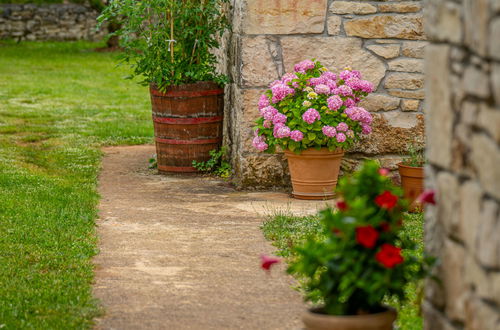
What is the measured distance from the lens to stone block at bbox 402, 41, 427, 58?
25.4ft

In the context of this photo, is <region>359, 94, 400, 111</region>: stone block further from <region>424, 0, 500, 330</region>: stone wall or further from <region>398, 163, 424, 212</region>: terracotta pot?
<region>424, 0, 500, 330</region>: stone wall

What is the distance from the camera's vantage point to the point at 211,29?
27.4 ft

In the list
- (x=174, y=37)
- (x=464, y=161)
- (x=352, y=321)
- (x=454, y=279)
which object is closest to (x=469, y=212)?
(x=464, y=161)

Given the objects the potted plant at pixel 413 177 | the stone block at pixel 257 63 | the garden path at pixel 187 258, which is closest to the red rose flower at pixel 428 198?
the garden path at pixel 187 258

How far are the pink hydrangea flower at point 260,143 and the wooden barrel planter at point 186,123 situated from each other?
1114 mm

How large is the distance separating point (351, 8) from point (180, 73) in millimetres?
1785

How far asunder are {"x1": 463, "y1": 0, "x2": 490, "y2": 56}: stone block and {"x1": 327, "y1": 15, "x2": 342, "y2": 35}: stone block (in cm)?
484

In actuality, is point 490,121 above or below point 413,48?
above

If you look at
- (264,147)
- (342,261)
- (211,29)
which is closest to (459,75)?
(342,261)

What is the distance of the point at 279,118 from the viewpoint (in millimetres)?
7188

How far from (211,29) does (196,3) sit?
34 cm

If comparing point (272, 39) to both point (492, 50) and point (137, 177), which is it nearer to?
point (137, 177)

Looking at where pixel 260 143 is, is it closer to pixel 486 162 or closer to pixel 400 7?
pixel 400 7

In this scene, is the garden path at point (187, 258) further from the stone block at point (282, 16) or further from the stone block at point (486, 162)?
the stone block at point (486, 162)
